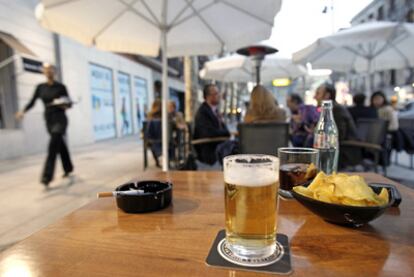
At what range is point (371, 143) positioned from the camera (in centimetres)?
300

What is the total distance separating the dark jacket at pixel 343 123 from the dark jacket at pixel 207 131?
1.15 meters

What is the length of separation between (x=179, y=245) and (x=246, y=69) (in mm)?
7305

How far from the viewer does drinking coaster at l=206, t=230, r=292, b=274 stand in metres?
0.50

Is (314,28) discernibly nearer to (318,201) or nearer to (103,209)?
(318,201)

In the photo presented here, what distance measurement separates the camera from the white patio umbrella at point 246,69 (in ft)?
20.3

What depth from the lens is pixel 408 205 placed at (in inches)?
31.9

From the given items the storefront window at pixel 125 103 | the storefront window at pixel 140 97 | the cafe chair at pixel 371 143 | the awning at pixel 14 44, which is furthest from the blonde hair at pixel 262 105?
the storefront window at pixel 140 97

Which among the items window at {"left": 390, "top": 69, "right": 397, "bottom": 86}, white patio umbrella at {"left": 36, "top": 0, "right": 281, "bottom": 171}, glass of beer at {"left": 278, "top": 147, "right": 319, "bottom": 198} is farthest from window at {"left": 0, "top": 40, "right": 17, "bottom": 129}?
window at {"left": 390, "top": 69, "right": 397, "bottom": 86}

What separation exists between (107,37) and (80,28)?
29cm

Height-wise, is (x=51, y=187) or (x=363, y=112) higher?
(x=363, y=112)

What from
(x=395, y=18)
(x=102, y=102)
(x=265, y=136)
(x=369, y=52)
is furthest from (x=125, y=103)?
(x=395, y=18)

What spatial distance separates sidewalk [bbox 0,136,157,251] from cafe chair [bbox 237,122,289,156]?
4.82ft

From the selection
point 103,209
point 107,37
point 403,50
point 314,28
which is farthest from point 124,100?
point 103,209

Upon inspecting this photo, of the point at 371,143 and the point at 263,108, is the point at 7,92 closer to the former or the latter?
the point at 263,108
